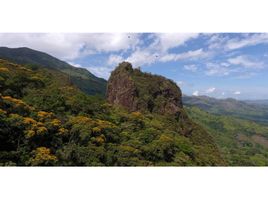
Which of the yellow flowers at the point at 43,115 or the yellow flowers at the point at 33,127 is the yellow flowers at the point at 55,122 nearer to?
the yellow flowers at the point at 43,115

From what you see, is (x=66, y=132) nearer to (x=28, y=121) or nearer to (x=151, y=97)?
(x=28, y=121)

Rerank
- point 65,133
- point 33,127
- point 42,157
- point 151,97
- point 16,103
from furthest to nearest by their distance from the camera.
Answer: point 151,97 < point 16,103 < point 65,133 < point 33,127 < point 42,157

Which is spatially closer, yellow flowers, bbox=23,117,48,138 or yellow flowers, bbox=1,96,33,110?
yellow flowers, bbox=23,117,48,138

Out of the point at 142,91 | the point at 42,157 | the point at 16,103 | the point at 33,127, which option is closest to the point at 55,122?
the point at 33,127

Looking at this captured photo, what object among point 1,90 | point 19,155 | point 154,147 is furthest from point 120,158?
point 1,90

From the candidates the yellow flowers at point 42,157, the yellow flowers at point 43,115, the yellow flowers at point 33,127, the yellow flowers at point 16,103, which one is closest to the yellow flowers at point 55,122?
the yellow flowers at point 43,115

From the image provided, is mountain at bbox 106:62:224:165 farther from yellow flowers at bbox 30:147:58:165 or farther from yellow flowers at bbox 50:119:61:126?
yellow flowers at bbox 30:147:58:165

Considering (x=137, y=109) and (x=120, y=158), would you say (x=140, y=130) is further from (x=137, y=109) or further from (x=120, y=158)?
(x=137, y=109)

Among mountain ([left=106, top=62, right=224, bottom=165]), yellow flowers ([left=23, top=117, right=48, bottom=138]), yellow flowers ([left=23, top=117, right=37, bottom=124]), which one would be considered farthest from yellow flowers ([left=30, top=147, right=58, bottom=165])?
mountain ([left=106, top=62, right=224, bottom=165])
